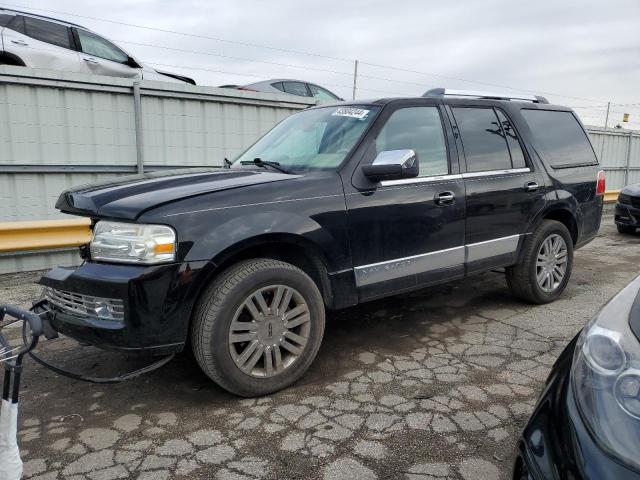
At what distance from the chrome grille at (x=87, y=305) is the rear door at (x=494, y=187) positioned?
8.55 ft

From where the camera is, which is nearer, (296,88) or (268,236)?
(268,236)

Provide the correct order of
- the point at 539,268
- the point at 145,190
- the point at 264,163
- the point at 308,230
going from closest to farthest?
1. the point at 145,190
2. the point at 308,230
3. the point at 264,163
4. the point at 539,268

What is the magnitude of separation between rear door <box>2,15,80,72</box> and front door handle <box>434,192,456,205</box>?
23.4ft

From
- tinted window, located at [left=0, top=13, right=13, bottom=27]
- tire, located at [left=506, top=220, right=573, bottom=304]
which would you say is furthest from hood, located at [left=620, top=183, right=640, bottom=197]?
tinted window, located at [left=0, top=13, right=13, bottom=27]

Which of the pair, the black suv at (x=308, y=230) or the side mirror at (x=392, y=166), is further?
the side mirror at (x=392, y=166)

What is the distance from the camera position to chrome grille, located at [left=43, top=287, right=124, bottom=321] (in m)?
2.66

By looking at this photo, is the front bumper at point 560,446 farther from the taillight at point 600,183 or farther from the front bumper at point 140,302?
the taillight at point 600,183

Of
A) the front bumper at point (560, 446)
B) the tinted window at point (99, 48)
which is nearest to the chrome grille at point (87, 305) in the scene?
the front bumper at point (560, 446)

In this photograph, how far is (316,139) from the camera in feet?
12.4

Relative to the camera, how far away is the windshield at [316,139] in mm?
3553

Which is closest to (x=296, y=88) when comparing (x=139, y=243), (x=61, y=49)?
(x=61, y=49)

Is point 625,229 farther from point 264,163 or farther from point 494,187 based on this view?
point 264,163

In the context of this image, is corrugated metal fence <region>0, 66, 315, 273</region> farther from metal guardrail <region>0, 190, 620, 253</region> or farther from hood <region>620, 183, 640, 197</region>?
hood <region>620, 183, 640, 197</region>

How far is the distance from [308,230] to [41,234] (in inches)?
175
